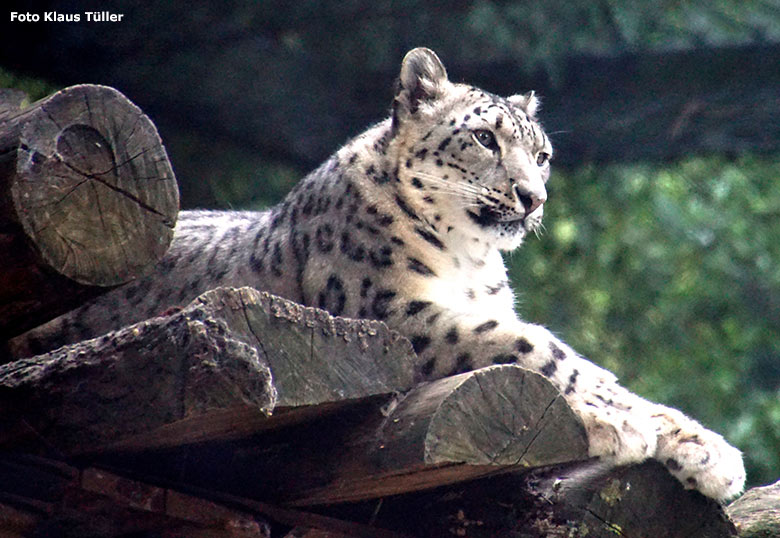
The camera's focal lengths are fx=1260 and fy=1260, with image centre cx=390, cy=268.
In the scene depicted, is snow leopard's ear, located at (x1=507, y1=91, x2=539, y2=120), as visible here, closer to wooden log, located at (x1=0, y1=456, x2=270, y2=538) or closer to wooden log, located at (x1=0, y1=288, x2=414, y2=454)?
wooden log, located at (x1=0, y1=288, x2=414, y2=454)

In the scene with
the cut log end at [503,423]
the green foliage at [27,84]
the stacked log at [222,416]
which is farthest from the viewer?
the green foliage at [27,84]

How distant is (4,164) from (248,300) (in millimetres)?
627

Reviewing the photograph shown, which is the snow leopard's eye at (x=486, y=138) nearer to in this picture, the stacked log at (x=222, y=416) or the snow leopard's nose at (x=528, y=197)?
the snow leopard's nose at (x=528, y=197)

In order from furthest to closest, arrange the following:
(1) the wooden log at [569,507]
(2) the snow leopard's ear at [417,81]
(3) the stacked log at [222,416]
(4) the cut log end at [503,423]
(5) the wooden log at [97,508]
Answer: (2) the snow leopard's ear at [417,81] → (1) the wooden log at [569,507] → (5) the wooden log at [97,508] → (4) the cut log end at [503,423] → (3) the stacked log at [222,416]

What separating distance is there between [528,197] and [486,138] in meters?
0.36

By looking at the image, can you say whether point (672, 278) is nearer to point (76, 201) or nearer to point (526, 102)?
point (526, 102)

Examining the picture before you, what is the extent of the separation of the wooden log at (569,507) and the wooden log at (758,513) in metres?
0.30

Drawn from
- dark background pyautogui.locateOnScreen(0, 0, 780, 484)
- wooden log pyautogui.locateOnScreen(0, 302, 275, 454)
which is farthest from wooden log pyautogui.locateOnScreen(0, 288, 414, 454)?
dark background pyautogui.locateOnScreen(0, 0, 780, 484)

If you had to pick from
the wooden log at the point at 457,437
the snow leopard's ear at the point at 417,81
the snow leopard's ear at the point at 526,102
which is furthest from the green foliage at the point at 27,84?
the wooden log at the point at 457,437

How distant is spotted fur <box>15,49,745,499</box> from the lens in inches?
159

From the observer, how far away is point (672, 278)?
12.0m

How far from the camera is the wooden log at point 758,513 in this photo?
3.92 m

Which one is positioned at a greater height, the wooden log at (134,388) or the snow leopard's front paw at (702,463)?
the wooden log at (134,388)

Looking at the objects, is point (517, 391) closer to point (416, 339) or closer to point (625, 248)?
point (416, 339)
